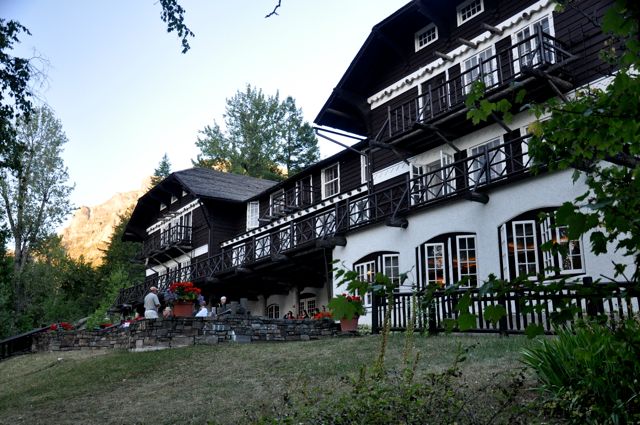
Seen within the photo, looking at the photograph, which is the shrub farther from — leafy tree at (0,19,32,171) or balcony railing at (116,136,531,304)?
leafy tree at (0,19,32,171)

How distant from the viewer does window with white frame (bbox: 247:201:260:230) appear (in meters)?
33.2

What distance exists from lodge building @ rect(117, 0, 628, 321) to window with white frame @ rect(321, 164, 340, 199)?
0.26 ft

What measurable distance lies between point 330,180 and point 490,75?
35.3ft

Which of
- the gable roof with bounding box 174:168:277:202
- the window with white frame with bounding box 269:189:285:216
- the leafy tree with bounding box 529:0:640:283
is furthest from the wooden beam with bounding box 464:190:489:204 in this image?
the gable roof with bounding box 174:168:277:202

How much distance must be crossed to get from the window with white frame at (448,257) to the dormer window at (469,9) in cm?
779

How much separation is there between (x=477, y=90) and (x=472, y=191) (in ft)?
41.7

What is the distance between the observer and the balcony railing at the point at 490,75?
589 inches

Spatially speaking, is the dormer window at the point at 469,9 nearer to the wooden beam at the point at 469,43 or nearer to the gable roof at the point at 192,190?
the wooden beam at the point at 469,43

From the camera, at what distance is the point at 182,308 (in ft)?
57.6

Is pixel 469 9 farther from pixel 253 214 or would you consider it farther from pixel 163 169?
pixel 163 169

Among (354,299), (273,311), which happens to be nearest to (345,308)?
(354,299)

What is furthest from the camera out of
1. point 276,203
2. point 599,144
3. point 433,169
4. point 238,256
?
point 276,203

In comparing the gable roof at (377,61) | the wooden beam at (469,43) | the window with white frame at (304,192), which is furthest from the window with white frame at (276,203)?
the wooden beam at (469,43)

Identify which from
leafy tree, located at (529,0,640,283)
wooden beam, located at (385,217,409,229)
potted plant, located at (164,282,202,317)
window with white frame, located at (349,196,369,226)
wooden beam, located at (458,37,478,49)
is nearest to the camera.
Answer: leafy tree, located at (529,0,640,283)
